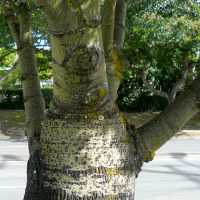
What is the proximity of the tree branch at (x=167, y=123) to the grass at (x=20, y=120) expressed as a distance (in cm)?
1291

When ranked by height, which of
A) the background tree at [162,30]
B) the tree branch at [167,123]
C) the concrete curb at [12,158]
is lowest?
the concrete curb at [12,158]

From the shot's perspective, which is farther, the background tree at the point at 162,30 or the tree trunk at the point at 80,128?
the background tree at the point at 162,30

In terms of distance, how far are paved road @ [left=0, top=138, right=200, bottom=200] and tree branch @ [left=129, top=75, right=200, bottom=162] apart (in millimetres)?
4061

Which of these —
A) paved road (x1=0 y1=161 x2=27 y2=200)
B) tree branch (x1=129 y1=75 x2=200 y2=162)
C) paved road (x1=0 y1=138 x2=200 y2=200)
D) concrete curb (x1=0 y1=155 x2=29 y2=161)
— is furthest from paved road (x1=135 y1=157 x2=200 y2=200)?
tree branch (x1=129 y1=75 x2=200 y2=162)

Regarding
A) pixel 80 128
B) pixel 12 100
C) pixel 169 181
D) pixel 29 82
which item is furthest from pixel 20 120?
pixel 80 128

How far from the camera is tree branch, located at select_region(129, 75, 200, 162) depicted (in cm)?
221

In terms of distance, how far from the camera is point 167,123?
2.28 meters

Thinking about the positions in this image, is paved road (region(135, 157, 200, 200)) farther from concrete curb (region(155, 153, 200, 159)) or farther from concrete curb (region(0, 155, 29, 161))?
concrete curb (region(0, 155, 29, 161))

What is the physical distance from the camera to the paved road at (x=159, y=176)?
6295 mm

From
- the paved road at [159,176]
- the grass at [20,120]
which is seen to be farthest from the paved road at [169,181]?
the grass at [20,120]

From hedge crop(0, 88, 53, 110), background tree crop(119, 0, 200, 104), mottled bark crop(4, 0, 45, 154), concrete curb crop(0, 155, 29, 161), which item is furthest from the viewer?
hedge crop(0, 88, 53, 110)

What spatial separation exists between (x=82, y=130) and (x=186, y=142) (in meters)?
12.0

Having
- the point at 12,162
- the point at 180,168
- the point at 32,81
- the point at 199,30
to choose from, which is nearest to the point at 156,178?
the point at 180,168

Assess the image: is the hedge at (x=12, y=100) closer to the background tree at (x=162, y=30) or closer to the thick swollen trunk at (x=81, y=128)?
the background tree at (x=162, y=30)
